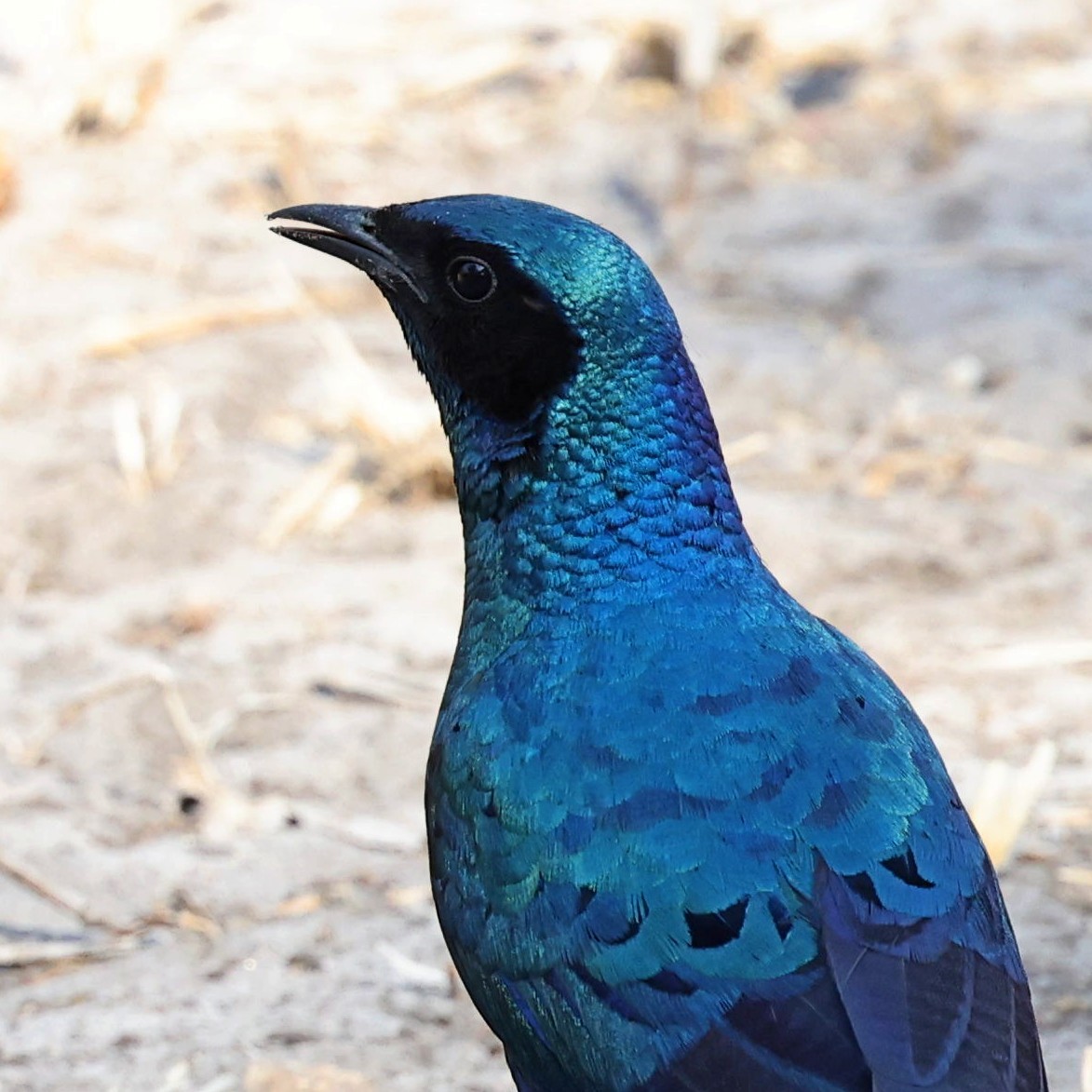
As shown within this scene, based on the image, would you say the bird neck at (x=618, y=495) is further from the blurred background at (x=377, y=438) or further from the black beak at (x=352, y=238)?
the blurred background at (x=377, y=438)

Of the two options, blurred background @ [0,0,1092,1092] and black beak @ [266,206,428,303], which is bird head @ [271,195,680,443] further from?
blurred background @ [0,0,1092,1092]

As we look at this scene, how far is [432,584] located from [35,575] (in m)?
1.11

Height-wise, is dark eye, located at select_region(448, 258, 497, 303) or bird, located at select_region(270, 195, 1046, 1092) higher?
dark eye, located at select_region(448, 258, 497, 303)

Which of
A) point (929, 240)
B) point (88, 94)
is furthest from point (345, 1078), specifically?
point (88, 94)

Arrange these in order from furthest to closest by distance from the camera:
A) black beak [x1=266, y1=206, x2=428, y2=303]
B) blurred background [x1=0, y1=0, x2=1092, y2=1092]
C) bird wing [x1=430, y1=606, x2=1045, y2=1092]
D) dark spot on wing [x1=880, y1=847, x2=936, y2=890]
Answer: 1. blurred background [x1=0, y1=0, x2=1092, y2=1092]
2. black beak [x1=266, y1=206, x2=428, y2=303]
3. dark spot on wing [x1=880, y1=847, x2=936, y2=890]
4. bird wing [x1=430, y1=606, x2=1045, y2=1092]

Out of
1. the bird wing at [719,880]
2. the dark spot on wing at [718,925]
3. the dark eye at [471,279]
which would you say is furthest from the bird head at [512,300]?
the dark spot on wing at [718,925]

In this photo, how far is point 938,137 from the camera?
8.23m

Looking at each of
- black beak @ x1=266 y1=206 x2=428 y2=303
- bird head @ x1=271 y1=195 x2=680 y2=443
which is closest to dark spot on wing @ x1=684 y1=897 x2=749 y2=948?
bird head @ x1=271 y1=195 x2=680 y2=443

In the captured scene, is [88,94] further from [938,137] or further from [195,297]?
[938,137]

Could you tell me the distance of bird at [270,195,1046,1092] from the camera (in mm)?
2594

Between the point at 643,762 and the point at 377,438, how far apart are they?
3.14 meters

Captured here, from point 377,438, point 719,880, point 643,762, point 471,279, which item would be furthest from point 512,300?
point 377,438

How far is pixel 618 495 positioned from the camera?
9.84 ft

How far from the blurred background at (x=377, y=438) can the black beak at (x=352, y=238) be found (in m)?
1.43
